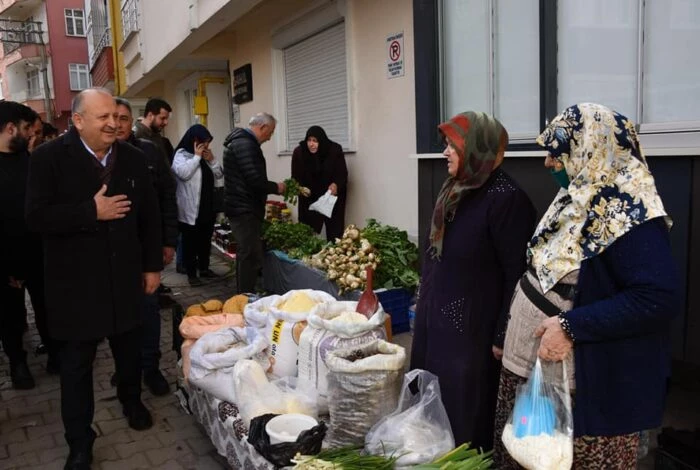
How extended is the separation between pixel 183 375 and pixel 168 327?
2.31 m

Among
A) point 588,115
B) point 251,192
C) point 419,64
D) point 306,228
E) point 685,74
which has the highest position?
point 419,64

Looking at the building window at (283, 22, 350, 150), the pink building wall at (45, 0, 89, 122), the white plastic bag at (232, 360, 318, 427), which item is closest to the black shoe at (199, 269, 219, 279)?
the building window at (283, 22, 350, 150)

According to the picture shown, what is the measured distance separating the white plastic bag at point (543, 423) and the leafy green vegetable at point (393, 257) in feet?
11.1

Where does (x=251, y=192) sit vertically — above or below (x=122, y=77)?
below

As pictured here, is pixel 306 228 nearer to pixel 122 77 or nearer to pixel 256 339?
pixel 256 339

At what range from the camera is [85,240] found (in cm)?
332

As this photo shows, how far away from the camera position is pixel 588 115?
2.04m

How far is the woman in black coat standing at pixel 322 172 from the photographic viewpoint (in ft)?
22.7

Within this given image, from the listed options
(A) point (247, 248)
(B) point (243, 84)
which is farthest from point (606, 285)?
(B) point (243, 84)

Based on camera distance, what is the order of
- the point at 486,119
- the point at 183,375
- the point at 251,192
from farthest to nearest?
the point at 251,192 → the point at 183,375 → the point at 486,119

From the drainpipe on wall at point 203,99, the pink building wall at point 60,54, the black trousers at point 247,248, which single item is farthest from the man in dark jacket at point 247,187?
the pink building wall at point 60,54

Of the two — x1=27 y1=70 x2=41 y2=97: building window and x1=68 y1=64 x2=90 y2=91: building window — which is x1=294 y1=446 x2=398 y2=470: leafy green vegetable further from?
x1=27 y1=70 x2=41 y2=97: building window

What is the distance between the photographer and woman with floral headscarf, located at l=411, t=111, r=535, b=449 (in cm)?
265

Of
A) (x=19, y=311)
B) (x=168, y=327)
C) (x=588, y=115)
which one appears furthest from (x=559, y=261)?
(x=168, y=327)
